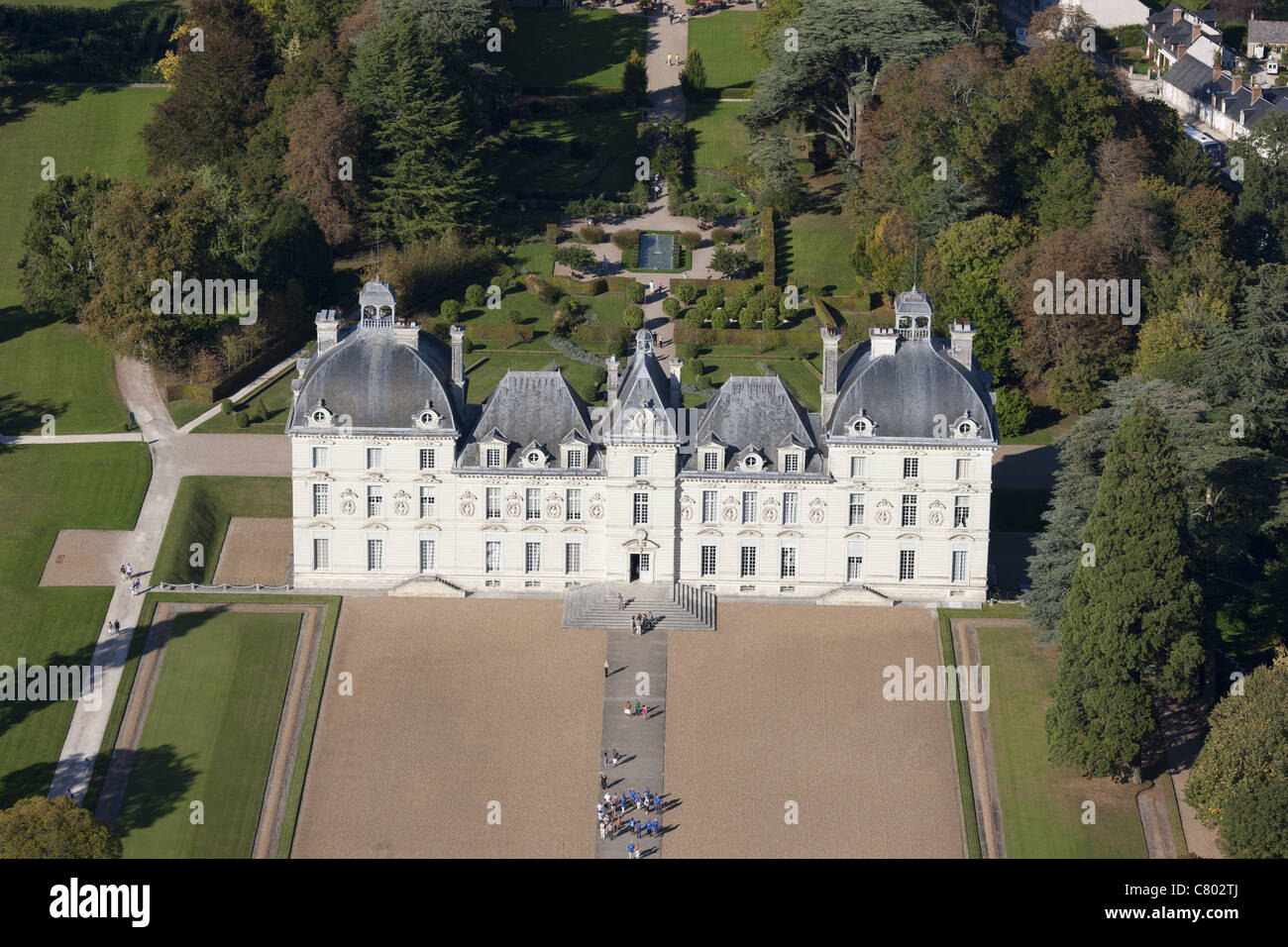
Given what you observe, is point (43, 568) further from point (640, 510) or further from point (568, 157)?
point (568, 157)

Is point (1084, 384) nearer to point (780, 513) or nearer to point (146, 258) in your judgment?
point (780, 513)

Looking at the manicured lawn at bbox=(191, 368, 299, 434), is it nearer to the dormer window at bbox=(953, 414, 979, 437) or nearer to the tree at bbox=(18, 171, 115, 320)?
the tree at bbox=(18, 171, 115, 320)

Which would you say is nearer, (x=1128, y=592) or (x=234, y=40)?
(x=1128, y=592)

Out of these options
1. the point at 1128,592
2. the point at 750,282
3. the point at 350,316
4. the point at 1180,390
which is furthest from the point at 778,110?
the point at 1128,592

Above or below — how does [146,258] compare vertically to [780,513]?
above

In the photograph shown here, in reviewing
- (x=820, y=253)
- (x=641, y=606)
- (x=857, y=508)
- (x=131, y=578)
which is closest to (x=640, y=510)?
(x=641, y=606)

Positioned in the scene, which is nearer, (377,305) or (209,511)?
(377,305)

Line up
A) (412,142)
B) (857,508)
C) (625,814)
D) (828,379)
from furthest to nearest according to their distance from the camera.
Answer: (412,142)
(828,379)
(857,508)
(625,814)
